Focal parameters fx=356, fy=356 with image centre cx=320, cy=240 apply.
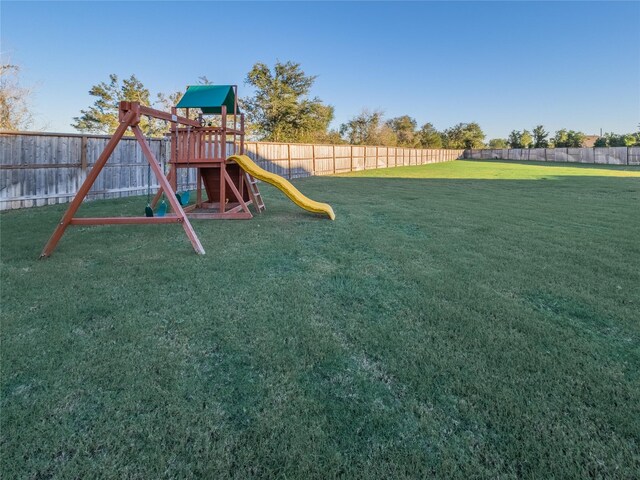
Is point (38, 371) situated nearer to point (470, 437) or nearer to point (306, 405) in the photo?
point (306, 405)

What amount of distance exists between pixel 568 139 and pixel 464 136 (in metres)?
15.5

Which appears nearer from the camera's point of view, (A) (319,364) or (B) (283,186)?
(A) (319,364)

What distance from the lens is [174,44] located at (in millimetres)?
21453

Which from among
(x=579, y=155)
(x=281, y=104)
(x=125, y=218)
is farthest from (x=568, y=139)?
(x=125, y=218)

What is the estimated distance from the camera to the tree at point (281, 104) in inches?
1146

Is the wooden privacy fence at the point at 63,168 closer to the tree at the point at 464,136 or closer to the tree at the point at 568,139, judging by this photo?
the tree at the point at 568,139

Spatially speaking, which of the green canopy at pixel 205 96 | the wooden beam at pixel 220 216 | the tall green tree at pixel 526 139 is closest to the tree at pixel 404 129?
the tall green tree at pixel 526 139

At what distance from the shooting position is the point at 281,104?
2872 cm

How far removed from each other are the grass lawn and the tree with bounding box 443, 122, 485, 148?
60.0 m

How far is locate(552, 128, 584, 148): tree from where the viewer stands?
45406 mm

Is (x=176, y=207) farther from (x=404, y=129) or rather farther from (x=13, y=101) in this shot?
(x=404, y=129)

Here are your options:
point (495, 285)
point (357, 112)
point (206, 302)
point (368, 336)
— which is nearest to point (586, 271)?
point (495, 285)

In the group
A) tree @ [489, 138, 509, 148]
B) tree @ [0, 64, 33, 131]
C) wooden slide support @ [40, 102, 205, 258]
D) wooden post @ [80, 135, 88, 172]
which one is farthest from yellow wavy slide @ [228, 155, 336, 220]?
tree @ [489, 138, 509, 148]

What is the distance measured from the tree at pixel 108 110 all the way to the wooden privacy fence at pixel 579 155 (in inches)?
1542
